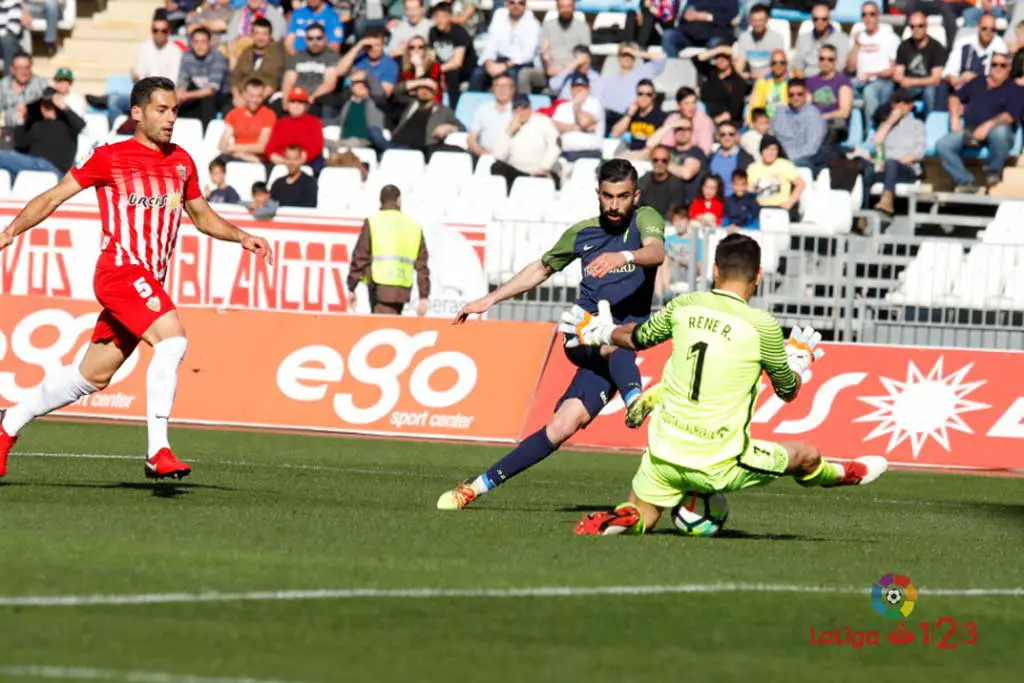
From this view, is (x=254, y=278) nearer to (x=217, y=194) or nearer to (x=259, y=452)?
(x=217, y=194)

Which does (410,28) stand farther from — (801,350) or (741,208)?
(801,350)

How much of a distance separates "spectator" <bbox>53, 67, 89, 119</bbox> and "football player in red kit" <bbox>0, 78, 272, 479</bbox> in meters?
15.8

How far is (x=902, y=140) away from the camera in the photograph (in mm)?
24859

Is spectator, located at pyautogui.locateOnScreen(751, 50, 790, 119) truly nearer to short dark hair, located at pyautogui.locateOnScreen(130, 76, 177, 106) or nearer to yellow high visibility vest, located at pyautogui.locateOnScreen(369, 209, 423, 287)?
yellow high visibility vest, located at pyautogui.locateOnScreen(369, 209, 423, 287)

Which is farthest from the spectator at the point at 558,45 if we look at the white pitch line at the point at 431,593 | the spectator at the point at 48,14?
the white pitch line at the point at 431,593

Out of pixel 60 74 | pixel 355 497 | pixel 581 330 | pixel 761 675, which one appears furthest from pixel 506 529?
pixel 60 74

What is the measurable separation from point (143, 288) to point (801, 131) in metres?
14.4

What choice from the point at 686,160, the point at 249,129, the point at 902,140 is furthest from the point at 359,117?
the point at 902,140

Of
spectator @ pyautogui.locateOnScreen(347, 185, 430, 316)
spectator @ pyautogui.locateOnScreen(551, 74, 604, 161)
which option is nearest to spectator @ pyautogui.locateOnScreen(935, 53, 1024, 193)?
spectator @ pyautogui.locateOnScreen(551, 74, 604, 161)

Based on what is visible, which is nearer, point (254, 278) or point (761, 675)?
point (761, 675)

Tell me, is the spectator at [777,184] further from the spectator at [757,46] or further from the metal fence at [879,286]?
the spectator at [757,46]

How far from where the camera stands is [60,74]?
27375mm

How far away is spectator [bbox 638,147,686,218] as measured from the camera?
23.5 m

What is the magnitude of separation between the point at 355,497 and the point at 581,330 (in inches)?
111
